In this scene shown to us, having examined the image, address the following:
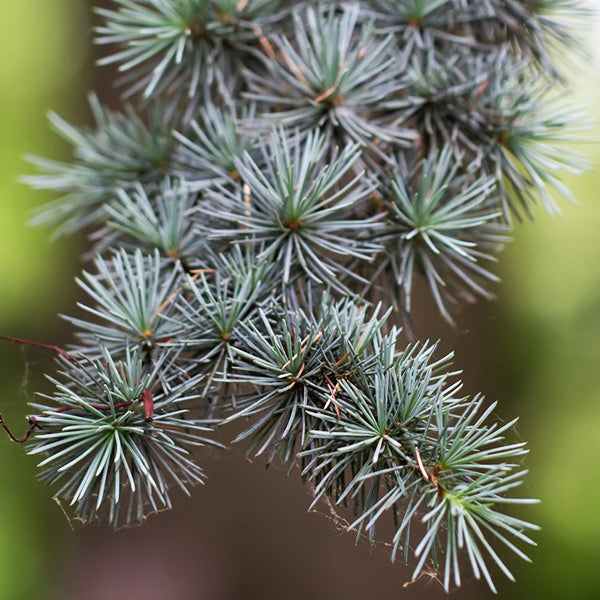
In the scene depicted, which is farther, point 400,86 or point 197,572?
point 197,572

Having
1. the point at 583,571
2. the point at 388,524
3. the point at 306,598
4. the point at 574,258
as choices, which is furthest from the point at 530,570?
the point at 388,524

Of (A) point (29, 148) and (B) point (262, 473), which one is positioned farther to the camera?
(A) point (29, 148)

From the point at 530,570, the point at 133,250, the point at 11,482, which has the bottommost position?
the point at 530,570

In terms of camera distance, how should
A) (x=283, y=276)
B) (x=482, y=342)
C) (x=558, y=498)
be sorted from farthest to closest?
1. (x=558, y=498)
2. (x=482, y=342)
3. (x=283, y=276)

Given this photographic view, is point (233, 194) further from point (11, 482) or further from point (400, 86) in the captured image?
point (11, 482)

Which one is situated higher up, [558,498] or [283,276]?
[283,276]

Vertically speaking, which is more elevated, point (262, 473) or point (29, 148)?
point (29, 148)

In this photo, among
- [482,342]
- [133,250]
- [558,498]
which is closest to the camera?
[133,250]
